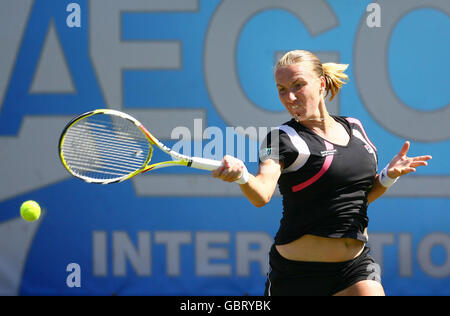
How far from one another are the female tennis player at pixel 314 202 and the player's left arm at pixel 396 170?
0.05m

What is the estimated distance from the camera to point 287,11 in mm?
4602

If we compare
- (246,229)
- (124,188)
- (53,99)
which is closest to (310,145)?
(246,229)

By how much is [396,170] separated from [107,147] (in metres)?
1.48

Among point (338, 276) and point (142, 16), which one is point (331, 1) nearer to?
point (142, 16)

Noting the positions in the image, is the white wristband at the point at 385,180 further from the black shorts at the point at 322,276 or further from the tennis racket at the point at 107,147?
the tennis racket at the point at 107,147

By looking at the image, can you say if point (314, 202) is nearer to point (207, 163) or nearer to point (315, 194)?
point (315, 194)

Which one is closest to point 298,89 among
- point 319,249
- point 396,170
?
point 396,170

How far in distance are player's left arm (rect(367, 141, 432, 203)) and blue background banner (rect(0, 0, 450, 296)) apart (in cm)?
181

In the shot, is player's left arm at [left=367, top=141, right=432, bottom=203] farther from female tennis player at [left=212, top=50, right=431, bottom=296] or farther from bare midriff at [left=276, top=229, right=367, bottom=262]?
bare midriff at [left=276, top=229, right=367, bottom=262]

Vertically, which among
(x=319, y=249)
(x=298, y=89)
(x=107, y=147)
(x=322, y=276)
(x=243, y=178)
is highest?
(x=298, y=89)

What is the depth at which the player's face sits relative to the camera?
2.57 m

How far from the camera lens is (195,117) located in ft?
15.2

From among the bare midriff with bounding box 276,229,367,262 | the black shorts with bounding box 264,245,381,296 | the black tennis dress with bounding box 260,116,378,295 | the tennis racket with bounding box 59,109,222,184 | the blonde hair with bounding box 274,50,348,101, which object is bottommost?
the black shorts with bounding box 264,245,381,296

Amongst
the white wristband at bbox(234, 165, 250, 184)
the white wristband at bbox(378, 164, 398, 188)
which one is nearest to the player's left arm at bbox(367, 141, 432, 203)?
the white wristband at bbox(378, 164, 398, 188)
